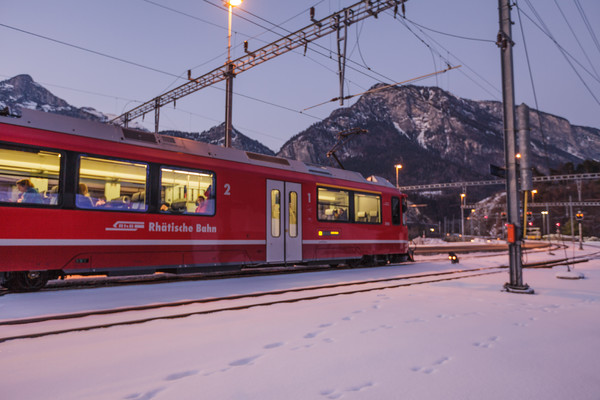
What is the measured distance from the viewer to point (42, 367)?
370cm

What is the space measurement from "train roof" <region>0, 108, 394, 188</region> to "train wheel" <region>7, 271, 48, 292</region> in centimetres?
301

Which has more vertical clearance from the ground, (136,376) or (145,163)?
(145,163)

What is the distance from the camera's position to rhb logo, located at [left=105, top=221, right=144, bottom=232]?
8.91m

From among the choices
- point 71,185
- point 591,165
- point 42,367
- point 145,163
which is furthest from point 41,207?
point 591,165

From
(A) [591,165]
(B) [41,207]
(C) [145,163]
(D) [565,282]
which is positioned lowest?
(D) [565,282]

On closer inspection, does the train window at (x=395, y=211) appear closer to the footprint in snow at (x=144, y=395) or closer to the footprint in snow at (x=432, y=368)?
the footprint in snow at (x=432, y=368)

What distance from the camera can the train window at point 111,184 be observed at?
8625 millimetres

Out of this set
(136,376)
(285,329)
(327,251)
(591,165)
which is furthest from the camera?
(591,165)

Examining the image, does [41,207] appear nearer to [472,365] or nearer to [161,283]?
[161,283]

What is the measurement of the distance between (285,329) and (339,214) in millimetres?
9152

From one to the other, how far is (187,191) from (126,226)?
1.76 m

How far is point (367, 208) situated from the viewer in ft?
50.3

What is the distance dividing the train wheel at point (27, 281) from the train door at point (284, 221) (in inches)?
223

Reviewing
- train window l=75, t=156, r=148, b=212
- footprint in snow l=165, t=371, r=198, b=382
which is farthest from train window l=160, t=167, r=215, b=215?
footprint in snow l=165, t=371, r=198, b=382
